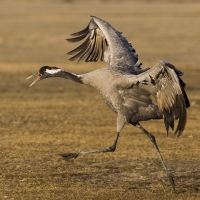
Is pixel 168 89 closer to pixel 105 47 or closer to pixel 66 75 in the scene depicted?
pixel 66 75

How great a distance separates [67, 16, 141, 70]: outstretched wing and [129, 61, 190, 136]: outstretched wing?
1080 millimetres

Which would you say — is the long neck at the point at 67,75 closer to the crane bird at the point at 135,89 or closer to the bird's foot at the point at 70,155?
the crane bird at the point at 135,89

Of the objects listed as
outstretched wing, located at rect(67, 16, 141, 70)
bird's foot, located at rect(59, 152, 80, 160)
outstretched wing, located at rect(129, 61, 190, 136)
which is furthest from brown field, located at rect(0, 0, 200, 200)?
outstretched wing, located at rect(67, 16, 141, 70)

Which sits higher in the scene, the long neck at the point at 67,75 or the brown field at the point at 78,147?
the long neck at the point at 67,75

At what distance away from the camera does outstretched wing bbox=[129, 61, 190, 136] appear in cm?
780

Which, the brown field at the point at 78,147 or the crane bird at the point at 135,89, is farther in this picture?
the brown field at the point at 78,147

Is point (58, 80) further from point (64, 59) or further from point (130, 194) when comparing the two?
point (130, 194)

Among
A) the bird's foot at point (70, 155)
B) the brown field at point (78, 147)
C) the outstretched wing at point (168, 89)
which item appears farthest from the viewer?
the bird's foot at point (70, 155)

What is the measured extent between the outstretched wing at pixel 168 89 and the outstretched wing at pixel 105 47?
3.54ft

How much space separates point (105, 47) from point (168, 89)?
9.35ft

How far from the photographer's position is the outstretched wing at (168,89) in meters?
7.80

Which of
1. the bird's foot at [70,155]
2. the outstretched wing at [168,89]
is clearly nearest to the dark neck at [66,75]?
the outstretched wing at [168,89]

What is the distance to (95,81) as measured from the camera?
8.54 metres

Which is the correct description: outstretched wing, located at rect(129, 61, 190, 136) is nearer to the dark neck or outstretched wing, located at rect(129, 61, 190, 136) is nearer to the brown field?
the dark neck
